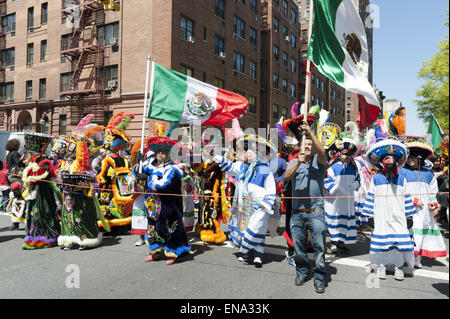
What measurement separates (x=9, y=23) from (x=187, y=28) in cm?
1784

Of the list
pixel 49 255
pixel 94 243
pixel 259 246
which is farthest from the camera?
pixel 94 243

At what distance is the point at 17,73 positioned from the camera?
92.6 feet

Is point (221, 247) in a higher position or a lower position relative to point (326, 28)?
lower

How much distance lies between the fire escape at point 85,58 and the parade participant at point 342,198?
63.5 ft

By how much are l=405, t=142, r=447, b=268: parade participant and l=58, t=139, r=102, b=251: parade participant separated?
558cm

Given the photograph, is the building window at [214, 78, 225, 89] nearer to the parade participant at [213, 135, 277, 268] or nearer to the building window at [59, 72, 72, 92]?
the building window at [59, 72, 72, 92]

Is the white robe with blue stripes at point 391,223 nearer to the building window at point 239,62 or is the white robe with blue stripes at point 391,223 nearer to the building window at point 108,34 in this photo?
the building window at point 108,34

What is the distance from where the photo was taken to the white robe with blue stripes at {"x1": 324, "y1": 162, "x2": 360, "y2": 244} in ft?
20.2

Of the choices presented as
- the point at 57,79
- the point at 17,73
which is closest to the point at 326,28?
the point at 57,79

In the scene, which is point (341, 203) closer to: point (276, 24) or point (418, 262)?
point (418, 262)

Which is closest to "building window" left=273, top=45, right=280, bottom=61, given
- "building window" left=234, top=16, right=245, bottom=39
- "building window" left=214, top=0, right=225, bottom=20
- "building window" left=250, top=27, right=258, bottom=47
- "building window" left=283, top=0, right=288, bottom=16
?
"building window" left=250, top=27, right=258, bottom=47

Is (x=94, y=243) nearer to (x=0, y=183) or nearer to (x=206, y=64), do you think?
(x=0, y=183)

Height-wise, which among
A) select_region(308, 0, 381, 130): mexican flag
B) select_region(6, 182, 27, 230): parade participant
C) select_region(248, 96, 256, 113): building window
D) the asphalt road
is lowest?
the asphalt road

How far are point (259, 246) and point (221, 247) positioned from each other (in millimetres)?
Answer: 1393
